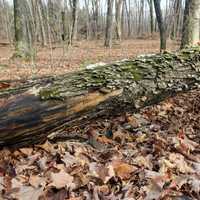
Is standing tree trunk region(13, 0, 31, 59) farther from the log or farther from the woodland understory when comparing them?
the log

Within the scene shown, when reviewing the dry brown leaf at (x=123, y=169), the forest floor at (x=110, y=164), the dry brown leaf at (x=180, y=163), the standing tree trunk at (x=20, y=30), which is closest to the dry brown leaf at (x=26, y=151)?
the forest floor at (x=110, y=164)

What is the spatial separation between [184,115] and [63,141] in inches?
69.9

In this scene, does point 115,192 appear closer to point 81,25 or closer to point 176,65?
point 176,65

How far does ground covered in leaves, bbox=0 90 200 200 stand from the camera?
245cm

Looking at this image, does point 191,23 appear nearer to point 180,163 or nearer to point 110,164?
point 180,163

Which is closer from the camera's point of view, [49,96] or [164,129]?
[49,96]

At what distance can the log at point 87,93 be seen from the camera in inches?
109

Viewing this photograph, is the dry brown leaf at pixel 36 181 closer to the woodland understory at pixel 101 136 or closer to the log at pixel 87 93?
the woodland understory at pixel 101 136

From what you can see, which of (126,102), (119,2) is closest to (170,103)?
(126,102)

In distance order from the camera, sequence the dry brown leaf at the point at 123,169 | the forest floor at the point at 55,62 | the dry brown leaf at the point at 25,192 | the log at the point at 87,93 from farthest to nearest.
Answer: the forest floor at the point at 55,62 < the log at the point at 87,93 < the dry brown leaf at the point at 123,169 < the dry brown leaf at the point at 25,192

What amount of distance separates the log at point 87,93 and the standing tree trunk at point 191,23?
7.48 ft

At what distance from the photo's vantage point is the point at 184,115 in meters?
4.19

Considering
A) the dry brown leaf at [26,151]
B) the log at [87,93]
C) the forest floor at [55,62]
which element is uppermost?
the log at [87,93]

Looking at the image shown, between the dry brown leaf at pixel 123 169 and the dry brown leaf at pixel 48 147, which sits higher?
the dry brown leaf at pixel 48 147
